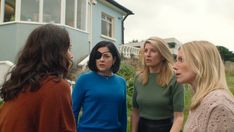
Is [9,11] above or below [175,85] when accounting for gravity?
above

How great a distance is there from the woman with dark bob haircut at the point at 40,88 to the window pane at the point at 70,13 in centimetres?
1362

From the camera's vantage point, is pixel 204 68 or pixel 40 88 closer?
pixel 40 88

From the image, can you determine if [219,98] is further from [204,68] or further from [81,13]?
[81,13]

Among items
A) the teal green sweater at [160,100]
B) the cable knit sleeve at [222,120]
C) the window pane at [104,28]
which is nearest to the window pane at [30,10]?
the window pane at [104,28]

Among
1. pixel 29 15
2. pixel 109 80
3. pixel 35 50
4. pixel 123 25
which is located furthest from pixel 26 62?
pixel 123 25

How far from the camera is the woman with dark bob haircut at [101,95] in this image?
3875 mm

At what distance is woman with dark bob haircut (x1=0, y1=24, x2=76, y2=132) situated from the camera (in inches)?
96.0

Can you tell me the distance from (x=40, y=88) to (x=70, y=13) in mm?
13974

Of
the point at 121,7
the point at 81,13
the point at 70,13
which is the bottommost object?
the point at 70,13

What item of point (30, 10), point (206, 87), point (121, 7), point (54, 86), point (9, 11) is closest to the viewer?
point (54, 86)

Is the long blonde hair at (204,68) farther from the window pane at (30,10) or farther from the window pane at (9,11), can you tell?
the window pane at (9,11)

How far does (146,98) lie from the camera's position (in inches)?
152

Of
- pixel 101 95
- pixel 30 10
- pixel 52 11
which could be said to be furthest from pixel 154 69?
pixel 52 11

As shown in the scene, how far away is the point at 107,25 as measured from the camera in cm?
2169
